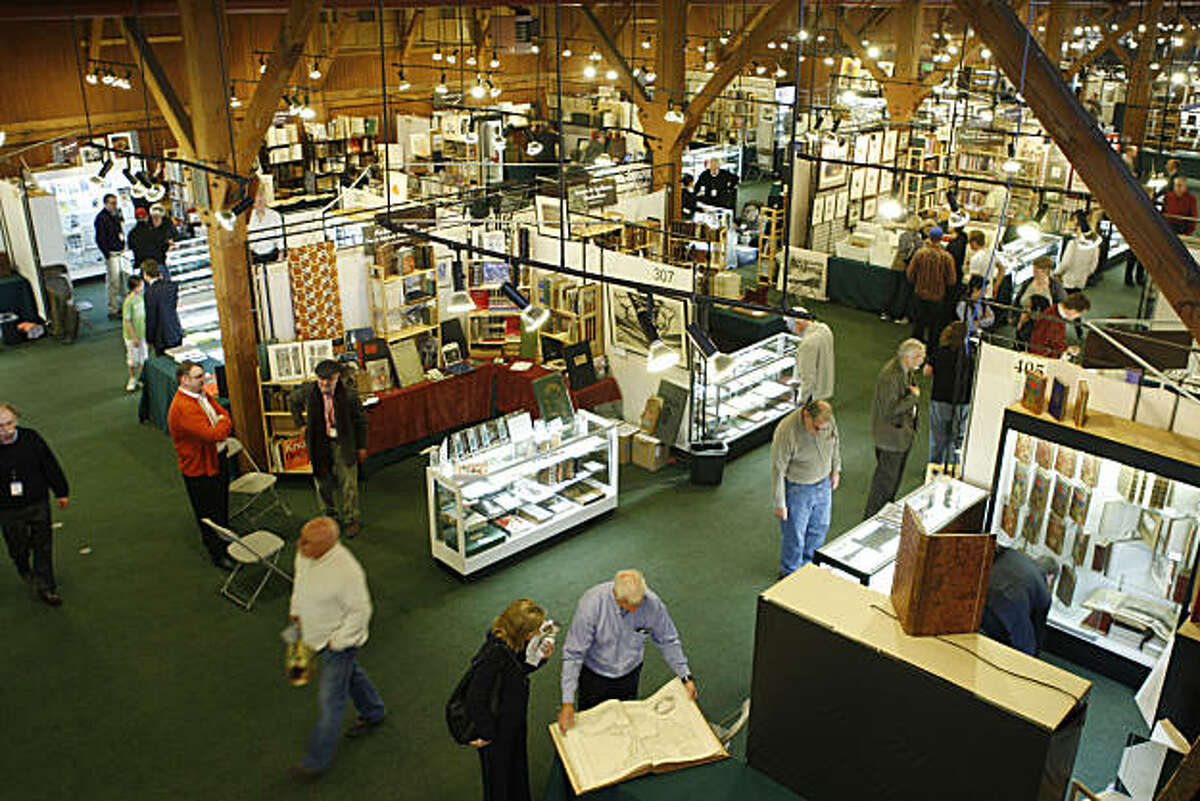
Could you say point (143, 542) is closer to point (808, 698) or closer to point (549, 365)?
point (549, 365)

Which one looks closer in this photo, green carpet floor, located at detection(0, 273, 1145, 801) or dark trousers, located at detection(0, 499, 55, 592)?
green carpet floor, located at detection(0, 273, 1145, 801)

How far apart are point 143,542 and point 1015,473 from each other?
6.58 m

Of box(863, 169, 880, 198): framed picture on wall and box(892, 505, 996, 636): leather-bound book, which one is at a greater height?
box(863, 169, 880, 198): framed picture on wall

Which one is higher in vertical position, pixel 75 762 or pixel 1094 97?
pixel 1094 97

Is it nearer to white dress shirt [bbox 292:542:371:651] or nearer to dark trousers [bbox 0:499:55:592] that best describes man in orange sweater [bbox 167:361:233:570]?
dark trousers [bbox 0:499:55:592]

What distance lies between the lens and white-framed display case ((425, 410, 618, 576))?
23.9 ft

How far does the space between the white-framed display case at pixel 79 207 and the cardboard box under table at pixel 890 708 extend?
13370 millimetres

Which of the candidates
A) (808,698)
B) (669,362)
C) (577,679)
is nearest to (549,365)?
(669,362)

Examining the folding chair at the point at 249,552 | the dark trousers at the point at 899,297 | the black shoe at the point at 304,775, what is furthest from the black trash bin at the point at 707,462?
the dark trousers at the point at 899,297

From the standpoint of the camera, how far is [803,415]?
21.9 ft

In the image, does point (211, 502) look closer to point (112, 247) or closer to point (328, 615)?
point (328, 615)

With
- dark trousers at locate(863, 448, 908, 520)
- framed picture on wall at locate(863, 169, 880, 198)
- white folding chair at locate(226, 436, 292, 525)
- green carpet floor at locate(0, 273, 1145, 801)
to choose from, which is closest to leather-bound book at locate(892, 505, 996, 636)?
green carpet floor at locate(0, 273, 1145, 801)

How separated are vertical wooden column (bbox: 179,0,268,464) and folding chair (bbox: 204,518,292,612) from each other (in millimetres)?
1826

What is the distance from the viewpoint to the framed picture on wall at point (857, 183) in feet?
51.9
